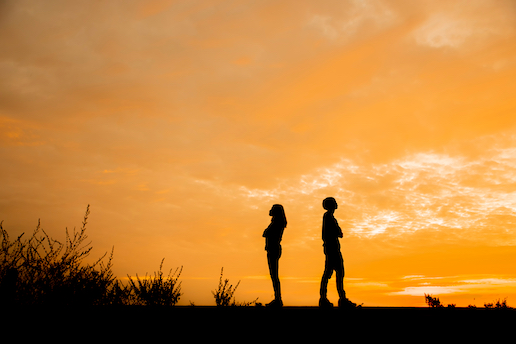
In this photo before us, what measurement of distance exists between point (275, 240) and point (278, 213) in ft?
1.99

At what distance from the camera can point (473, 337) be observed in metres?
4.57

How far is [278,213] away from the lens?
8336 mm

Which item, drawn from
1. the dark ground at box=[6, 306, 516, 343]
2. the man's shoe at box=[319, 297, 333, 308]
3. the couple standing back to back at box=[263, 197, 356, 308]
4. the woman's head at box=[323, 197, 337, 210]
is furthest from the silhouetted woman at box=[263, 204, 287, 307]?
the dark ground at box=[6, 306, 516, 343]

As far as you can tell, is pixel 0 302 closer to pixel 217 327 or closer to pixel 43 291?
pixel 43 291

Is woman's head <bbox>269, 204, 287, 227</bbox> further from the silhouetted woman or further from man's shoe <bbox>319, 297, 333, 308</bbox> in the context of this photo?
man's shoe <bbox>319, 297, 333, 308</bbox>

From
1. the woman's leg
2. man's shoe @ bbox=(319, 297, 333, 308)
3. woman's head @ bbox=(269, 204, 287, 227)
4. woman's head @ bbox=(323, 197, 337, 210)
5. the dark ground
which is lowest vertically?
the dark ground

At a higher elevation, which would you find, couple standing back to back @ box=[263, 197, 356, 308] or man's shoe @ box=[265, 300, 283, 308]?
couple standing back to back @ box=[263, 197, 356, 308]

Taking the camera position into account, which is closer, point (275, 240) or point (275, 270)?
point (275, 270)

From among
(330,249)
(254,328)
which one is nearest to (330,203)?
(330,249)

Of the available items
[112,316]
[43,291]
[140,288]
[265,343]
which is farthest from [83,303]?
[265,343]

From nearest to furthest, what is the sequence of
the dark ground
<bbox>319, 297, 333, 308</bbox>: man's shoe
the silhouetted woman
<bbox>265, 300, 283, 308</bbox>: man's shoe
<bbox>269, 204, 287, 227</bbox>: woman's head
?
the dark ground → <bbox>319, 297, 333, 308</bbox>: man's shoe → <bbox>265, 300, 283, 308</bbox>: man's shoe → the silhouetted woman → <bbox>269, 204, 287, 227</bbox>: woman's head

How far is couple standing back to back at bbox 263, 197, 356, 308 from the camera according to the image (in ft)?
25.2

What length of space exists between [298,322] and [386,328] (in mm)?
1184

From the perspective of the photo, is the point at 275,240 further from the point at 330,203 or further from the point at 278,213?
the point at 330,203
